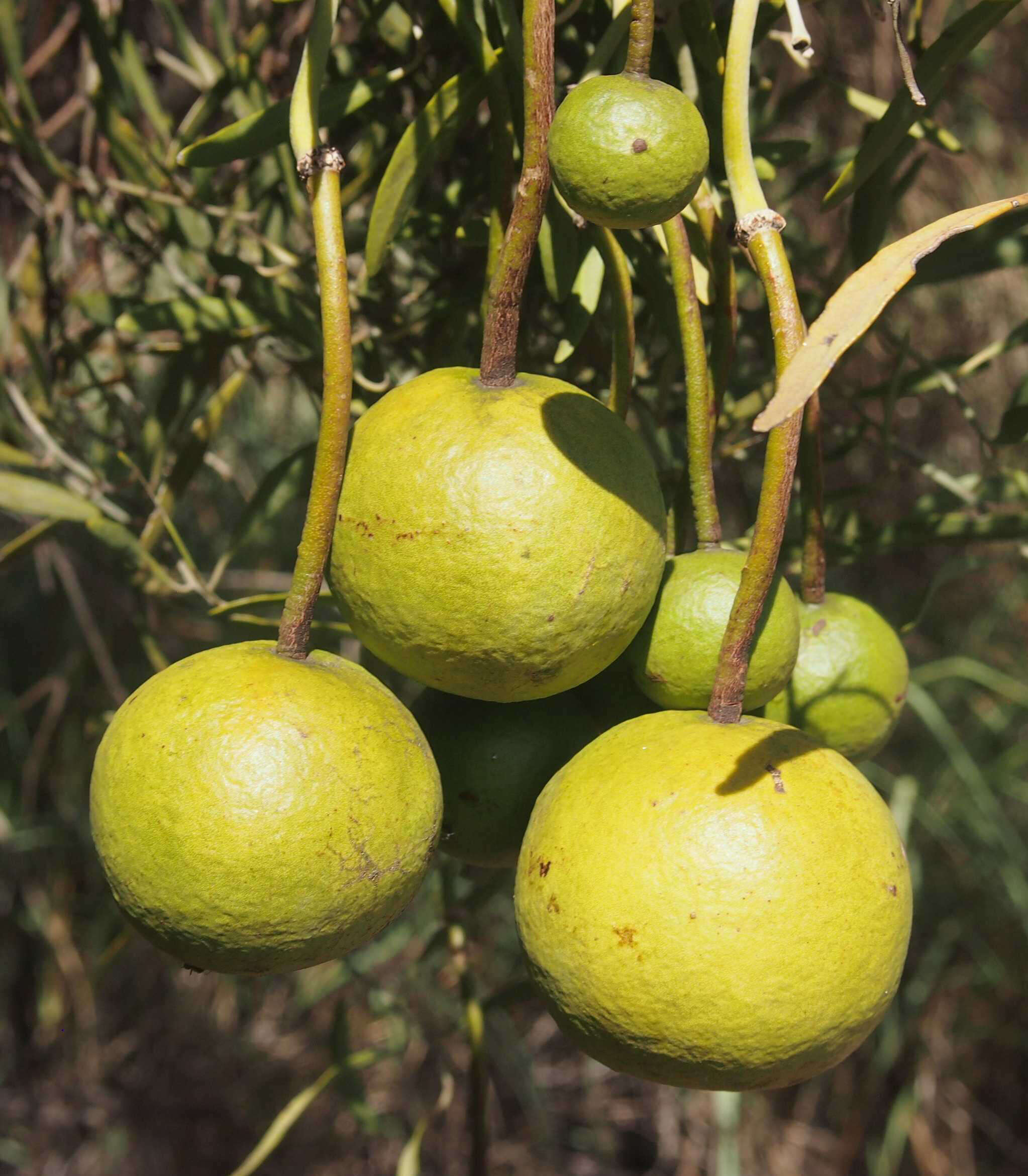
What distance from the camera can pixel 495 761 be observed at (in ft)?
2.49

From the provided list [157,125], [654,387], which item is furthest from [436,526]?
[157,125]

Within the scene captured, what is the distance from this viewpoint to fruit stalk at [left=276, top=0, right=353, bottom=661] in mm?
629

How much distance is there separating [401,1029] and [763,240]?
56.3 inches

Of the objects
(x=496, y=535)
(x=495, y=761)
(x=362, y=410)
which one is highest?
(x=496, y=535)

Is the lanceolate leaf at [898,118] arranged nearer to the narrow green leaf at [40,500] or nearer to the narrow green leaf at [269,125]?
the narrow green leaf at [269,125]

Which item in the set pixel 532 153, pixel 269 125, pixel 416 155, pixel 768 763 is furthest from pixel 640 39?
pixel 768 763

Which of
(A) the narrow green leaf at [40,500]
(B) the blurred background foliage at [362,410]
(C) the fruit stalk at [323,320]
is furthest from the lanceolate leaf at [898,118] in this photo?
Answer: (A) the narrow green leaf at [40,500]

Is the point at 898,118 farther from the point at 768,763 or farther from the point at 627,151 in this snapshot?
the point at 768,763

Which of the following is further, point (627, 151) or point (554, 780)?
point (554, 780)

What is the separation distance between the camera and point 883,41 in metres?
1.80

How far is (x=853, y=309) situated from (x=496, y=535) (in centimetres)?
23

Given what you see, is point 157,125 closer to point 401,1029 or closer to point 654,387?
point 654,387

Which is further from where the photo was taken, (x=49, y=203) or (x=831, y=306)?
(x=49, y=203)

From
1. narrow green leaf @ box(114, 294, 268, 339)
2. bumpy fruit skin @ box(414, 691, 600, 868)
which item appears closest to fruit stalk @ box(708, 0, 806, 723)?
bumpy fruit skin @ box(414, 691, 600, 868)
